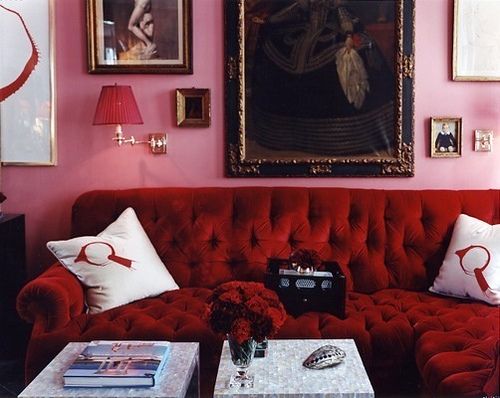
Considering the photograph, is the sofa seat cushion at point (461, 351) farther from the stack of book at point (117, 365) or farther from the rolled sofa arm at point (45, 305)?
the rolled sofa arm at point (45, 305)

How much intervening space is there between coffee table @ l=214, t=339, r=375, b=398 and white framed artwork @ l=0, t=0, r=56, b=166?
70.3 inches

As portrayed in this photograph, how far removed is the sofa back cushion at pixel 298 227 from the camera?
2.95 meters

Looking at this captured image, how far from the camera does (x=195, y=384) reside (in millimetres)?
2143

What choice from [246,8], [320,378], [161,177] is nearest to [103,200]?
[161,177]

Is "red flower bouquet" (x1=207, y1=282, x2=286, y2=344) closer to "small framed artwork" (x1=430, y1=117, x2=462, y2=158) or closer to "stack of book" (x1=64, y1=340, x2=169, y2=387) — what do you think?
"stack of book" (x1=64, y1=340, x2=169, y2=387)

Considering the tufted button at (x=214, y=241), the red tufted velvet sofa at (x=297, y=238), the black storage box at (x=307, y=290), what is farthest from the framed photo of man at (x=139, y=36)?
the black storage box at (x=307, y=290)

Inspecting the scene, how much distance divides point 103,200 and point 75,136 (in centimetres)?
44

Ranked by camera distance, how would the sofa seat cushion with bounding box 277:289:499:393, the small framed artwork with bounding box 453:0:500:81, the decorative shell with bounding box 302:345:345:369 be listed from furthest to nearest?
the small framed artwork with bounding box 453:0:500:81, the sofa seat cushion with bounding box 277:289:499:393, the decorative shell with bounding box 302:345:345:369

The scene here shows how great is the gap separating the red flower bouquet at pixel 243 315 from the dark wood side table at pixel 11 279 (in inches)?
63.6

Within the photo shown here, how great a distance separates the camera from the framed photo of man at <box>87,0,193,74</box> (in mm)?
3211

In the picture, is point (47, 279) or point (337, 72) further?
point (337, 72)

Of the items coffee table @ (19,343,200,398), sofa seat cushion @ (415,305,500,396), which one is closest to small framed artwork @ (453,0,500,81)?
sofa seat cushion @ (415,305,500,396)

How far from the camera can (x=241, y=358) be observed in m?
1.80

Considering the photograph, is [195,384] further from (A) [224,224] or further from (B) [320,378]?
(A) [224,224]
